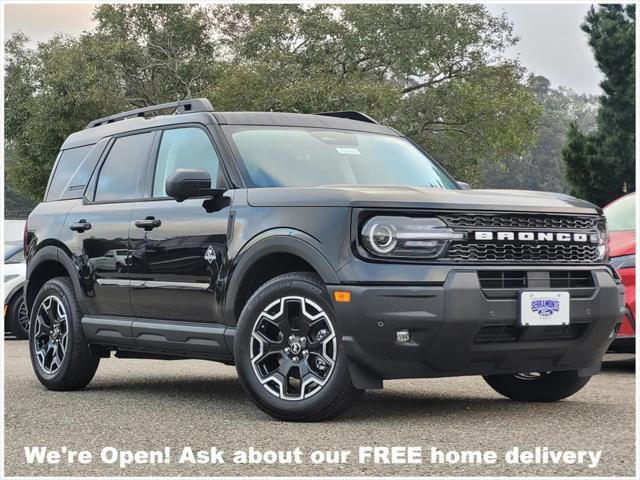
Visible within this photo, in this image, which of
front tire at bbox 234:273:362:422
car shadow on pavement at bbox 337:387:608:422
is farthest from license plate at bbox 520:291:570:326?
front tire at bbox 234:273:362:422

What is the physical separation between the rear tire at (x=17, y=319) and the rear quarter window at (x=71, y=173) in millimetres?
6748

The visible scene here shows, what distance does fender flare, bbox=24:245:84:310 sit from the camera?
336 inches

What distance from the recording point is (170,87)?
44.2 metres

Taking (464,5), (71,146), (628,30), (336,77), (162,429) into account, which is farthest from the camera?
(464,5)

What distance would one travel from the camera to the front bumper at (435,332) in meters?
6.13

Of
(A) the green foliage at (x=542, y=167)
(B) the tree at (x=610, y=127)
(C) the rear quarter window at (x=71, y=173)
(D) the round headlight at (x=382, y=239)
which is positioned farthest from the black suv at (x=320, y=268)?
(A) the green foliage at (x=542, y=167)

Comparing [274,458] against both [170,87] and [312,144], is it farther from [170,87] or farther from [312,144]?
[170,87]

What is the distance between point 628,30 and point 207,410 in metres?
21.5

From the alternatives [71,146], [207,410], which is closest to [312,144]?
[207,410]

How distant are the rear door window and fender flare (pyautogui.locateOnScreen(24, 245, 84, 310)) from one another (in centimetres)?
50

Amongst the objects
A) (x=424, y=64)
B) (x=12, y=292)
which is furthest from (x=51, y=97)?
(x=12, y=292)

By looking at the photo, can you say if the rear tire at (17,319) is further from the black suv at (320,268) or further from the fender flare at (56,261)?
the black suv at (320,268)

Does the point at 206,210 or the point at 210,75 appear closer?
the point at 206,210

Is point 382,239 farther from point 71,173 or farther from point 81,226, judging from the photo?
point 71,173
